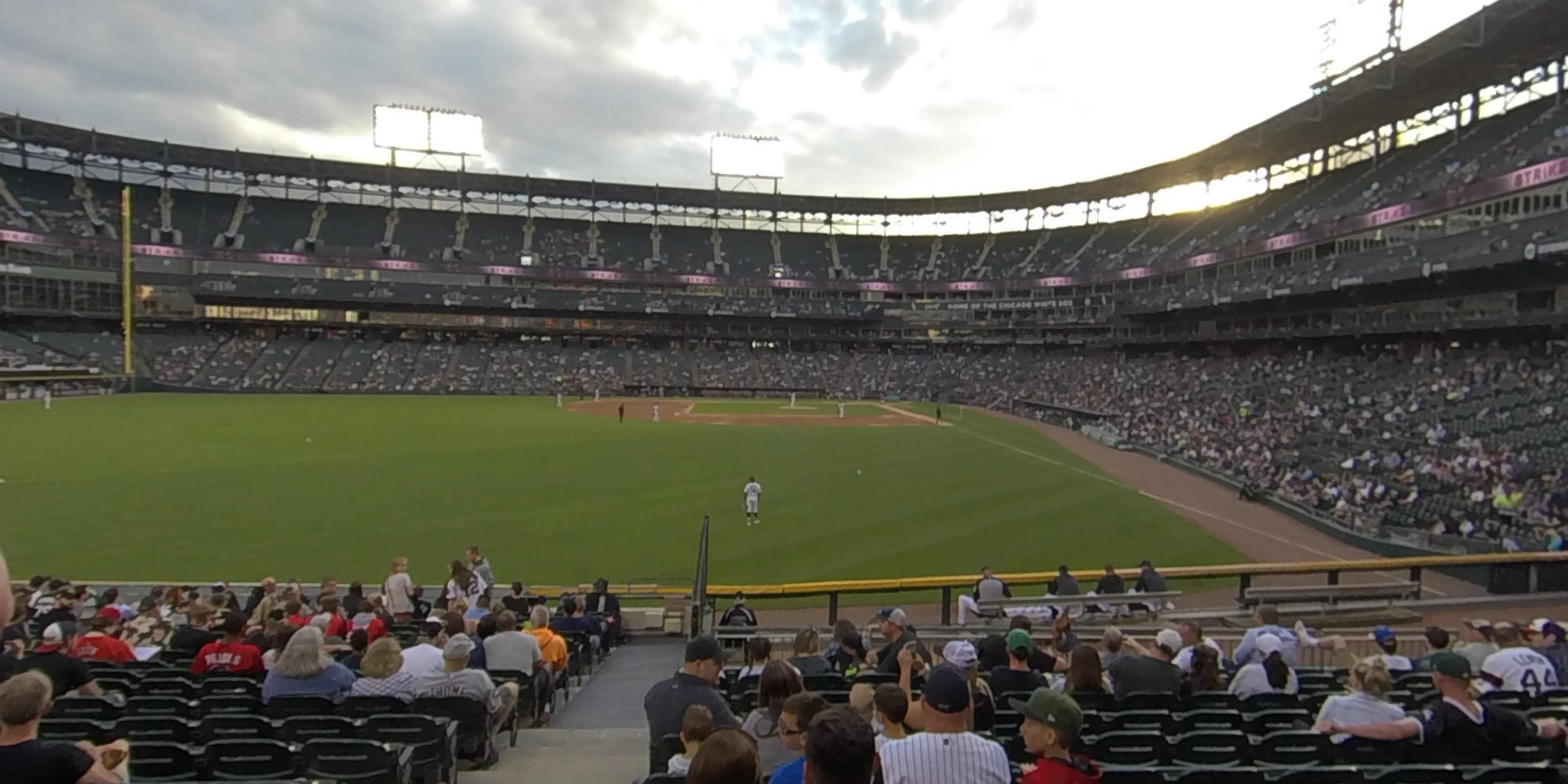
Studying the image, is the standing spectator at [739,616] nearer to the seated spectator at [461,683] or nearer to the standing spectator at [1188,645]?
the seated spectator at [461,683]

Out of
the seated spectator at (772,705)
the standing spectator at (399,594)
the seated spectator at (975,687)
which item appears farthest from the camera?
the standing spectator at (399,594)

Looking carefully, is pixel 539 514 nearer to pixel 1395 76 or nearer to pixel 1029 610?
pixel 1029 610

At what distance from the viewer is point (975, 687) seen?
19.7 feet

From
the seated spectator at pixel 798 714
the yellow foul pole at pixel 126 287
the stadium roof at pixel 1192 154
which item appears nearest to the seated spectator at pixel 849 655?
the seated spectator at pixel 798 714

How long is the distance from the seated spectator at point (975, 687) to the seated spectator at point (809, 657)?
1.13 meters

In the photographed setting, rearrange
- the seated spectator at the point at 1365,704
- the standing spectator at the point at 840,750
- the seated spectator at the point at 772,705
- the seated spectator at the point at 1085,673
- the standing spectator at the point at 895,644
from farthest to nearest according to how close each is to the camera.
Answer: the standing spectator at the point at 895,644
the seated spectator at the point at 1085,673
the seated spectator at the point at 1365,704
the seated spectator at the point at 772,705
the standing spectator at the point at 840,750

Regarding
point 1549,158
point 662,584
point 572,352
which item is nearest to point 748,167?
point 572,352

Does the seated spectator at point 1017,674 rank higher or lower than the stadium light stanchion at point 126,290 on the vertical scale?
lower

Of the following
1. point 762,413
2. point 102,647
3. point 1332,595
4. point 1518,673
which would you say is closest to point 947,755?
point 1518,673

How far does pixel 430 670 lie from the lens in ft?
23.1

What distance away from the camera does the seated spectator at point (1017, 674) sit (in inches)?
263

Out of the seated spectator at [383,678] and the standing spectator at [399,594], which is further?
the standing spectator at [399,594]

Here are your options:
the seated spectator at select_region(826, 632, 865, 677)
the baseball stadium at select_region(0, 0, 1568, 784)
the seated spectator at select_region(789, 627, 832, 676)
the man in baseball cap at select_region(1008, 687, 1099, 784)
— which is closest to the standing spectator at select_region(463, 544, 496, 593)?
the baseball stadium at select_region(0, 0, 1568, 784)

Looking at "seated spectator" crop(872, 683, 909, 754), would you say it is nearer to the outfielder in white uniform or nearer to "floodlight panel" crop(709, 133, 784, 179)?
the outfielder in white uniform
